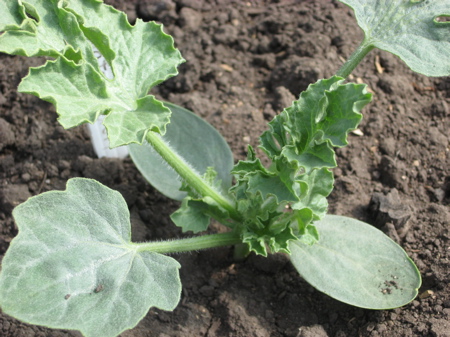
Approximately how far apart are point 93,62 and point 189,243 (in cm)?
105

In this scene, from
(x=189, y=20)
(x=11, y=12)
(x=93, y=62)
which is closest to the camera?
(x=11, y=12)

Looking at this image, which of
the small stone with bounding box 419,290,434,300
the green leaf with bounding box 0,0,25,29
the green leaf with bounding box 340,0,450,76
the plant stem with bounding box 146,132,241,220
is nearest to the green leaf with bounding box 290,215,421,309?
the small stone with bounding box 419,290,434,300

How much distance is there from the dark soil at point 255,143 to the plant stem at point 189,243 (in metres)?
0.35

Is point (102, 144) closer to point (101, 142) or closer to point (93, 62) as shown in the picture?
A: point (101, 142)

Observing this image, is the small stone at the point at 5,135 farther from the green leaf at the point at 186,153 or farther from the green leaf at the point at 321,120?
the green leaf at the point at 321,120

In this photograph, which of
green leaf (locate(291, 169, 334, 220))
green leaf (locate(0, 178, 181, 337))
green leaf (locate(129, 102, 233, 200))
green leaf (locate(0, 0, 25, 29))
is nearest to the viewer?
green leaf (locate(0, 178, 181, 337))

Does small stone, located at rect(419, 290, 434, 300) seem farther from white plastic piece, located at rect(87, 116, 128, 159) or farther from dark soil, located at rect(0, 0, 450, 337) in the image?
white plastic piece, located at rect(87, 116, 128, 159)

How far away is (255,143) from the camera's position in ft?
12.2

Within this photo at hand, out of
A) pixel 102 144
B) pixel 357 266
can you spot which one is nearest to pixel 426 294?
pixel 357 266

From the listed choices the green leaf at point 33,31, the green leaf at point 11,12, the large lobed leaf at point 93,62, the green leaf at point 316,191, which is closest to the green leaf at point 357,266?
the green leaf at point 316,191

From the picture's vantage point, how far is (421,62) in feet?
8.89

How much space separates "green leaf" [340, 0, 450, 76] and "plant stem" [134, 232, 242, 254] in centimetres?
133

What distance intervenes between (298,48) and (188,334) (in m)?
2.45

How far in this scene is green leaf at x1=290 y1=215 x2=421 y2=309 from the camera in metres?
2.73
